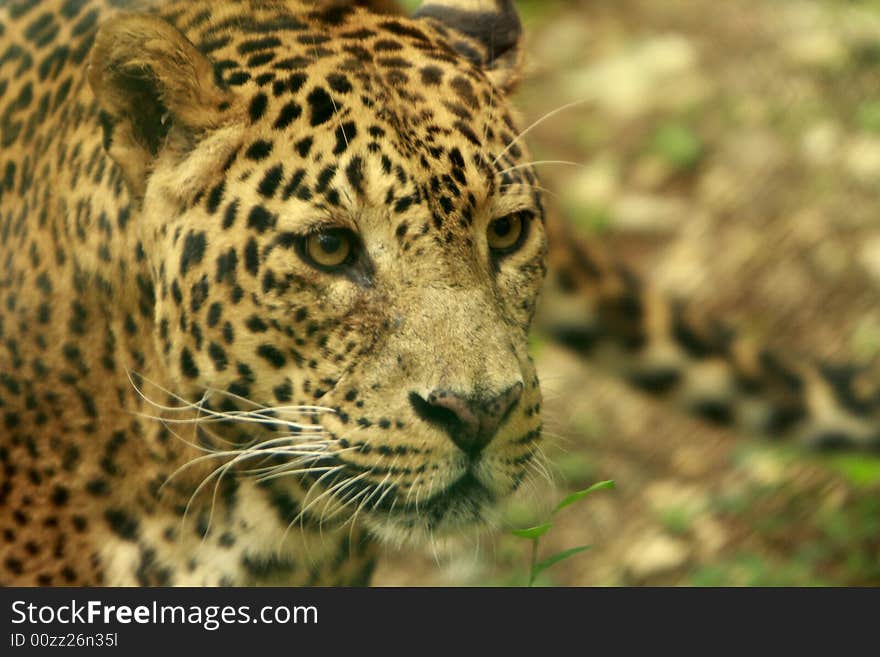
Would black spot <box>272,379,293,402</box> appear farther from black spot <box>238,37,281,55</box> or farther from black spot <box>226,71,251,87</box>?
black spot <box>238,37,281,55</box>

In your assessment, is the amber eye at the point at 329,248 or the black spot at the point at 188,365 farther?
the black spot at the point at 188,365

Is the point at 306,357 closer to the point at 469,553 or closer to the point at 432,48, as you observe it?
the point at 432,48

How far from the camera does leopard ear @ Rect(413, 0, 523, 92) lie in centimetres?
411

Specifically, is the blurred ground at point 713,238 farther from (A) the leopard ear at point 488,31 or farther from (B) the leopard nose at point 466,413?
(B) the leopard nose at point 466,413

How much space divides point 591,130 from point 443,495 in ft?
19.8

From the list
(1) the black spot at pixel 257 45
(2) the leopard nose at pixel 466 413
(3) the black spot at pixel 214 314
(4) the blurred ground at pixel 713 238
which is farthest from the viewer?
(4) the blurred ground at pixel 713 238

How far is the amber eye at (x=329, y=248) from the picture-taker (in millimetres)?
3447

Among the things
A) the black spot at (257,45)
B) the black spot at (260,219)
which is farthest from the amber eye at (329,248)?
the black spot at (257,45)

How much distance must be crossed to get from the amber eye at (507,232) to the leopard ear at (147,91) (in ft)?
2.75

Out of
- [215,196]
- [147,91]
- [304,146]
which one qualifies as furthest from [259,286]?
[147,91]

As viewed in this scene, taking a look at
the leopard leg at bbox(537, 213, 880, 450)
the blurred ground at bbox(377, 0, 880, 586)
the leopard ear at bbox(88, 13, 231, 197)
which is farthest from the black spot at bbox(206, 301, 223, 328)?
the leopard leg at bbox(537, 213, 880, 450)

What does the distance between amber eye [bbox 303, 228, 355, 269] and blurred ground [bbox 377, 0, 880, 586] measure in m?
2.03

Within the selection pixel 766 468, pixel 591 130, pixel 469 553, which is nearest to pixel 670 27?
pixel 591 130

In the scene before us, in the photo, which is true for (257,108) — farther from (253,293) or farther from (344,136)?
(253,293)
